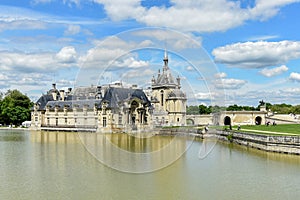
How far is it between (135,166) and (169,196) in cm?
602

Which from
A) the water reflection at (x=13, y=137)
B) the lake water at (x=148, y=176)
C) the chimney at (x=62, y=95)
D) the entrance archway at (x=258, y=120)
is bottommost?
the lake water at (x=148, y=176)

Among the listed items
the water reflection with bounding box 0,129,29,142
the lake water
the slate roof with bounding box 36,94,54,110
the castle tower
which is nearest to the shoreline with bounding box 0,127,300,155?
the lake water

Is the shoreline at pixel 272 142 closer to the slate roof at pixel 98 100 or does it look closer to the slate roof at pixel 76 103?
the slate roof at pixel 98 100

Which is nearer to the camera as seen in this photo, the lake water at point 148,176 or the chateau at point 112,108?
the lake water at point 148,176

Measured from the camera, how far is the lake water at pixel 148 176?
13.5m

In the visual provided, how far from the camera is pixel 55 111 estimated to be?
60.6 meters

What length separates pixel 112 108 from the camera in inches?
2031

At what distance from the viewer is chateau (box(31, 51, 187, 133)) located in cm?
5219

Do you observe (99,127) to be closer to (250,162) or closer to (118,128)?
(118,128)

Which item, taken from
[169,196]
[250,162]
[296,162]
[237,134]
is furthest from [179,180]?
[237,134]

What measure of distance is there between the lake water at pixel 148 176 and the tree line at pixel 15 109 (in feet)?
151

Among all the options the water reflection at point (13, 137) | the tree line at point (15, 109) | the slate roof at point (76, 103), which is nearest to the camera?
the water reflection at point (13, 137)

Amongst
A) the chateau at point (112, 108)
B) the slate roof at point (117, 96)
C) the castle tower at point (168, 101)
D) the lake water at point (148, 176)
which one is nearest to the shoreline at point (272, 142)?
the lake water at point (148, 176)

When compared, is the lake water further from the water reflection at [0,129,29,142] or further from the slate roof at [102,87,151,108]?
the slate roof at [102,87,151,108]
